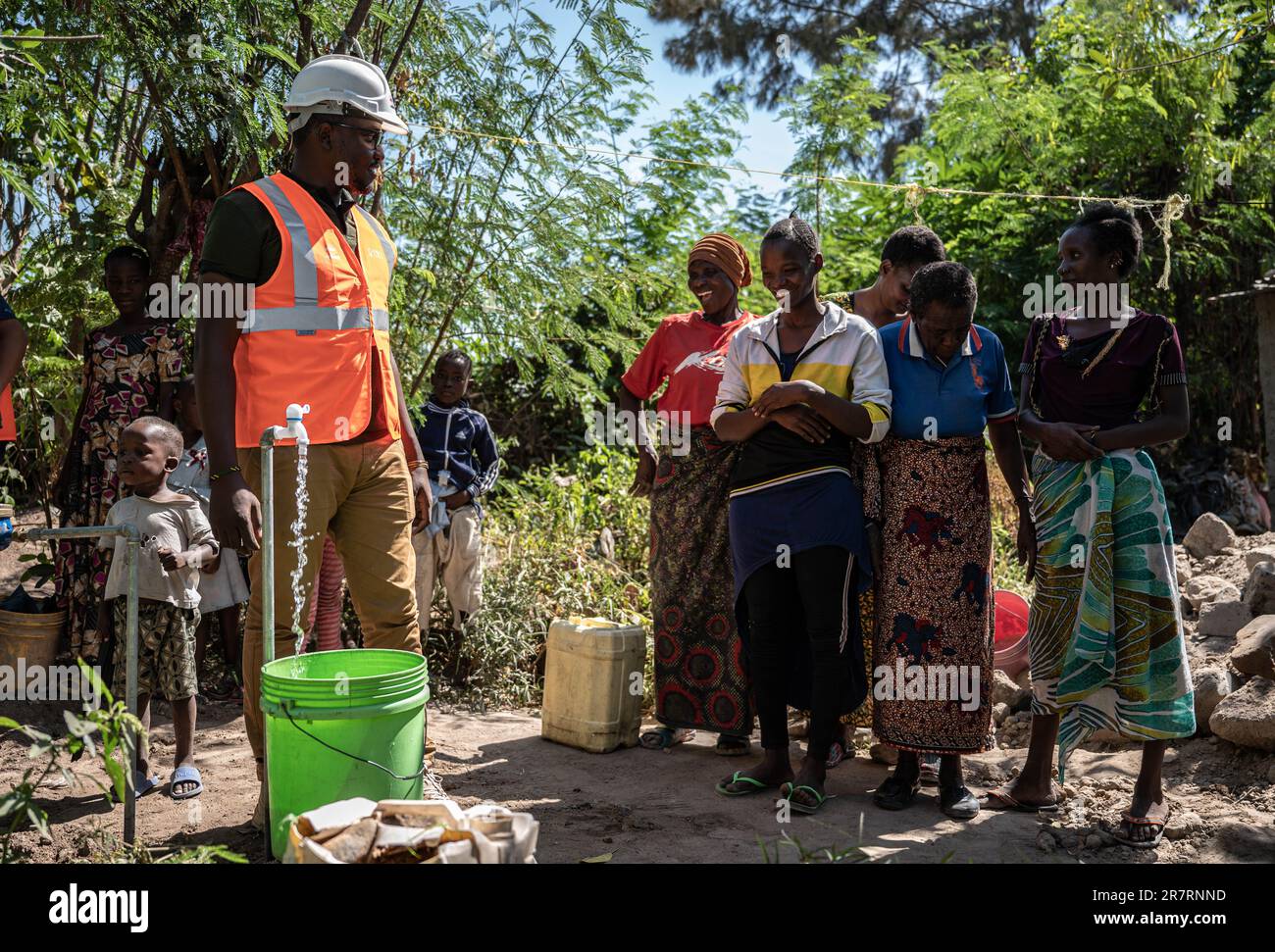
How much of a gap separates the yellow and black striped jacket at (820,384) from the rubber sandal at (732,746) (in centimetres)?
118

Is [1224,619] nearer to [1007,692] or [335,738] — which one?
[1007,692]

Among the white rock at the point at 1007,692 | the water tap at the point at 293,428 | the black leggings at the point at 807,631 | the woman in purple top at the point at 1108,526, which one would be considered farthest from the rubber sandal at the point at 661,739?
the water tap at the point at 293,428

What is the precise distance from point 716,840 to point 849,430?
4.53 feet

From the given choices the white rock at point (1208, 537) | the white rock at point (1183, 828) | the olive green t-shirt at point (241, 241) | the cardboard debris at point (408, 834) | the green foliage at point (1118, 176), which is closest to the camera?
the cardboard debris at point (408, 834)

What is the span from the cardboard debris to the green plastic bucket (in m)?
0.23

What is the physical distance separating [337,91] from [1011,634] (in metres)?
3.57

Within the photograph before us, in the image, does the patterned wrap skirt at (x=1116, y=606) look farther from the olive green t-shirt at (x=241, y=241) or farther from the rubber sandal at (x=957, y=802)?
the olive green t-shirt at (x=241, y=241)

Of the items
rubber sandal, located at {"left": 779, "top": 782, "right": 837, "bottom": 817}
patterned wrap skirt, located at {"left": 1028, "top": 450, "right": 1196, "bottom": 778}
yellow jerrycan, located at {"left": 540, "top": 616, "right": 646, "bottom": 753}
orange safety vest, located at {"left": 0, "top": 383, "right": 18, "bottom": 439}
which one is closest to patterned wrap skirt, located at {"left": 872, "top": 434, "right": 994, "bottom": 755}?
patterned wrap skirt, located at {"left": 1028, "top": 450, "right": 1196, "bottom": 778}

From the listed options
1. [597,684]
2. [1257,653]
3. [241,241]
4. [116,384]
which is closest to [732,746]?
[597,684]

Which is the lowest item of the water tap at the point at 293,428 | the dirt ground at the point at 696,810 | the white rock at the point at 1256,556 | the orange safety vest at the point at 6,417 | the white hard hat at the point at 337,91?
the dirt ground at the point at 696,810

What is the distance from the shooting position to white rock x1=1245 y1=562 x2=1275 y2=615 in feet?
15.7

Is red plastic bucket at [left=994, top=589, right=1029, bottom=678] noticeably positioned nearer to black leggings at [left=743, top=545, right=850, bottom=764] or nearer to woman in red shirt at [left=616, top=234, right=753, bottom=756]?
woman in red shirt at [left=616, top=234, right=753, bottom=756]

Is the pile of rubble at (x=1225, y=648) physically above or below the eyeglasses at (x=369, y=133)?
below

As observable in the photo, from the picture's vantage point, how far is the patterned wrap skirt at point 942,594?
372cm
